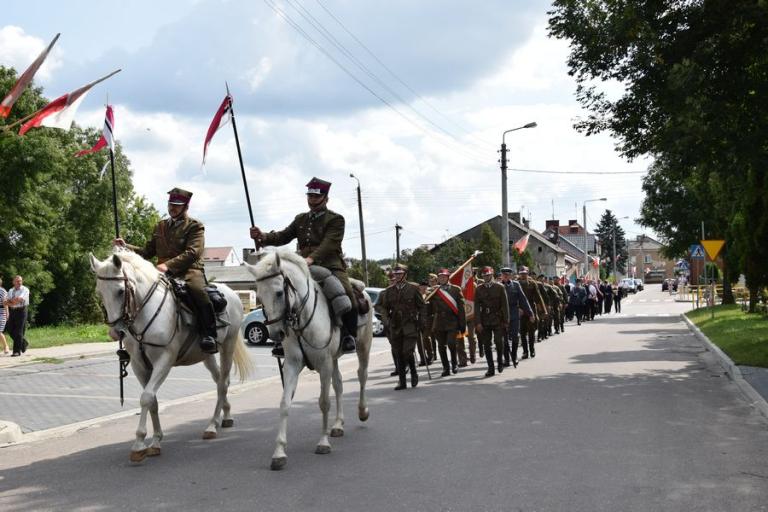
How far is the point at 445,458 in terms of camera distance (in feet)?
23.0

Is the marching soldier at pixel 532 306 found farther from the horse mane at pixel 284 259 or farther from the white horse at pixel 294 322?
the horse mane at pixel 284 259

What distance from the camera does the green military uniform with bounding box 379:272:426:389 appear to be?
12430 mm

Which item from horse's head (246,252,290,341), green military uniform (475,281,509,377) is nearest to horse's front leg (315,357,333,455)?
horse's head (246,252,290,341)

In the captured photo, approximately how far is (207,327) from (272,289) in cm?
143

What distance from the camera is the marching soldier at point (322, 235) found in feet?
26.2

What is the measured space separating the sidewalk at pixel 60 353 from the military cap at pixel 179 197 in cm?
1007

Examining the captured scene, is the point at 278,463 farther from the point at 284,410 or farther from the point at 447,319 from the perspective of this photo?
the point at 447,319

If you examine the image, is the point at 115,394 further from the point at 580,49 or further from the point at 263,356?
the point at 580,49

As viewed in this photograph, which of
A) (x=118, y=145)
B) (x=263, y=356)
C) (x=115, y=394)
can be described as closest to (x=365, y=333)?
(x=115, y=394)

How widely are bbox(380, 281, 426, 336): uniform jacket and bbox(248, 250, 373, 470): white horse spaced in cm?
469

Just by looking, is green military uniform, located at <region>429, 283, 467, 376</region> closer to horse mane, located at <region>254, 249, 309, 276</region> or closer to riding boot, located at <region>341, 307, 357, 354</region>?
riding boot, located at <region>341, 307, 357, 354</region>

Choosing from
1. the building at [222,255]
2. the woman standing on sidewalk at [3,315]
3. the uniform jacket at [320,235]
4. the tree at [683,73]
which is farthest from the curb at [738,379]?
the building at [222,255]

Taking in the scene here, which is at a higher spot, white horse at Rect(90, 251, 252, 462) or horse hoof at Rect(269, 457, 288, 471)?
white horse at Rect(90, 251, 252, 462)

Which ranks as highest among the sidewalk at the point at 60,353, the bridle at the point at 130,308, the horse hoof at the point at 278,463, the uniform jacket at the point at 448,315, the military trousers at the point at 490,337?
the bridle at the point at 130,308
